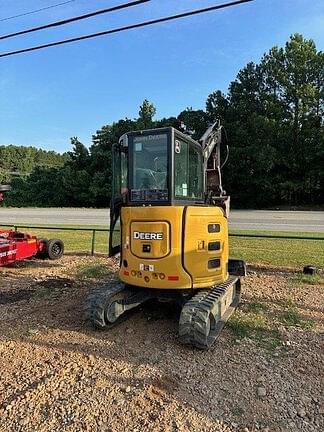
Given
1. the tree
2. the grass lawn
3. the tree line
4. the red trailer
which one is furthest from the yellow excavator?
the tree

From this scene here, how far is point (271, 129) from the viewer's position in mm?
37688

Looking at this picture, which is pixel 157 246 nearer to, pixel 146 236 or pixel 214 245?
pixel 146 236

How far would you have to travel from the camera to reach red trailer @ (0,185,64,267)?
9.18 meters

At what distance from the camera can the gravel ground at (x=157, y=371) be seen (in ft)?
11.8

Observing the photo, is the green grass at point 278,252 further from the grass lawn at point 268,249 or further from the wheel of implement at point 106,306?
the wheel of implement at point 106,306

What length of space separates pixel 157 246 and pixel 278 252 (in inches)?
322

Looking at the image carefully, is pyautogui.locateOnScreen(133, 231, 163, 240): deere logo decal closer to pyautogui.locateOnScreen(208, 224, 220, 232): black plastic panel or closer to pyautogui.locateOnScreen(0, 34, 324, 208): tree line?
pyautogui.locateOnScreen(208, 224, 220, 232): black plastic panel

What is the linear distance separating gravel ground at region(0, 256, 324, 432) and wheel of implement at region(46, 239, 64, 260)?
364 centimetres

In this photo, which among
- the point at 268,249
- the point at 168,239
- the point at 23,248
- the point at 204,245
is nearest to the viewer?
the point at 168,239

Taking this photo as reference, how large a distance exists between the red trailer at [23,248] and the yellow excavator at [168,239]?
4190 millimetres

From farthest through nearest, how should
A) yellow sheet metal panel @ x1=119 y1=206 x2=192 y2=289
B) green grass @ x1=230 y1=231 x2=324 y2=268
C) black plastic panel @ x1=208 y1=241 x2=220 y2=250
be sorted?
1. green grass @ x1=230 y1=231 x2=324 y2=268
2. black plastic panel @ x1=208 y1=241 x2=220 y2=250
3. yellow sheet metal panel @ x1=119 y1=206 x2=192 y2=289

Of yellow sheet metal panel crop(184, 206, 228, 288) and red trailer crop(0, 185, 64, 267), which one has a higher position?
yellow sheet metal panel crop(184, 206, 228, 288)

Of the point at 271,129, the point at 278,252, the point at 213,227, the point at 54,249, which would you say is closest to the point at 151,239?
the point at 213,227

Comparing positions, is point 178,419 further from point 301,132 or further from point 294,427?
point 301,132
